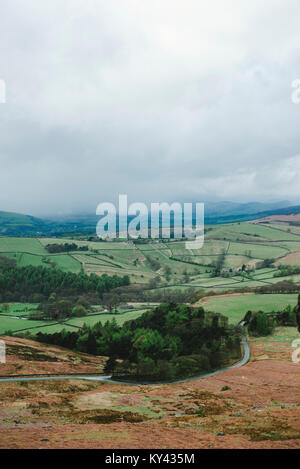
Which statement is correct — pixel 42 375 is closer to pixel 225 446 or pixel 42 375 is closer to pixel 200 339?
pixel 200 339

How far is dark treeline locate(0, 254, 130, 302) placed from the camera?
126m

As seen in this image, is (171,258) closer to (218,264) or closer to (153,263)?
(153,263)

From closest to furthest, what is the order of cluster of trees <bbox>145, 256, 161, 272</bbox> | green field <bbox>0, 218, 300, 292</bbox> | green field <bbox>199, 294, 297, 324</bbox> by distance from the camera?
1. green field <bbox>199, 294, 297, 324</bbox>
2. green field <bbox>0, 218, 300, 292</bbox>
3. cluster of trees <bbox>145, 256, 161, 272</bbox>

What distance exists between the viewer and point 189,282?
134 metres

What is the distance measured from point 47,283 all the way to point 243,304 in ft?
266

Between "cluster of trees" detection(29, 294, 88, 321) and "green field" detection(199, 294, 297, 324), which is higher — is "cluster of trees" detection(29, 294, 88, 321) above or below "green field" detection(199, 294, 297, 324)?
below

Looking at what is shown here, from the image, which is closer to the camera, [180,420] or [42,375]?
[180,420]

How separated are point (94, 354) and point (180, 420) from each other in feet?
137

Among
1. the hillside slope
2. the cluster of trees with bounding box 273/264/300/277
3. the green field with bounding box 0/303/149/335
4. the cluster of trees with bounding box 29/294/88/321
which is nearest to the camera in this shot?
the hillside slope

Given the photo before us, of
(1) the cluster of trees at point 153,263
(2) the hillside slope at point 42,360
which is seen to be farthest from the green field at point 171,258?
(2) the hillside slope at point 42,360

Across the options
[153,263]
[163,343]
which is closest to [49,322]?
[163,343]

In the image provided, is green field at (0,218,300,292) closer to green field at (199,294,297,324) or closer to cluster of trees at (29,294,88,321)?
green field at (199,294,297,324)

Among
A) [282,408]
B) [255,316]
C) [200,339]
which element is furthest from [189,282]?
[282,408]

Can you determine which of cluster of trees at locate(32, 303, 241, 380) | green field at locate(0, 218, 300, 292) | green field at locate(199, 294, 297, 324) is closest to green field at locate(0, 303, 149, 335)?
cluster of trees at locate(32, 303, 241, 380)
